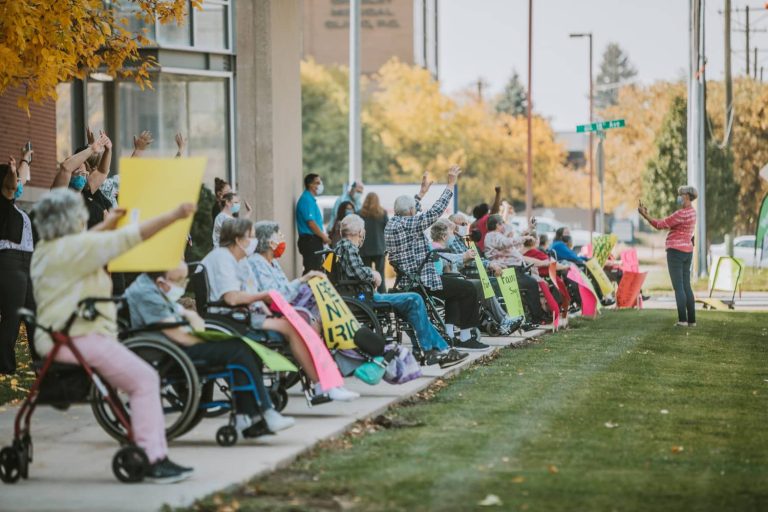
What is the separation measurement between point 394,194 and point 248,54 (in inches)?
266

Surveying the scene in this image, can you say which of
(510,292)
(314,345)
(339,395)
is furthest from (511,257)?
(314,345)

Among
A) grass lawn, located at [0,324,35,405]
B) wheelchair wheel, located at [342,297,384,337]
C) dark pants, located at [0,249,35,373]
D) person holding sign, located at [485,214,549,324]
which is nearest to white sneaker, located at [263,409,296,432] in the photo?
grass lawn, located at [0,324,35,405]

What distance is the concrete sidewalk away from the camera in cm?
705

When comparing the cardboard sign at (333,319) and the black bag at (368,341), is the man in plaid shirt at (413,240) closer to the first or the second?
the cardboard sign at (333,319)

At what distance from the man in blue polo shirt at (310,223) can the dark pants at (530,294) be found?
2565 mm

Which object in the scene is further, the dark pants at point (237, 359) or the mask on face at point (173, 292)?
the mask on face at point (173, 292)

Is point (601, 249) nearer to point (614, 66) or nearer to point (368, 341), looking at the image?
point (368, 341)

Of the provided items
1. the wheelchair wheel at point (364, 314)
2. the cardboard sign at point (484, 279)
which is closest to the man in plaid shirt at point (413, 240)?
the cardboard sign at point (484, 279)

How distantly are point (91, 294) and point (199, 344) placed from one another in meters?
1.14

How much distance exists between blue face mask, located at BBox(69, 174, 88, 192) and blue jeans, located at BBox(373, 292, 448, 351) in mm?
2757

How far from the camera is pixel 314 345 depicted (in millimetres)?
9703

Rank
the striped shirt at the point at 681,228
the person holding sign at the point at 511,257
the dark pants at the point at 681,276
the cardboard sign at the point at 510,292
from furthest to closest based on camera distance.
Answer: the dark pants at the point at 681,276, the striped shirt at the point at 681,228, the person holding sign at the point at 511,257, the cardboard sign at the point at 510,292

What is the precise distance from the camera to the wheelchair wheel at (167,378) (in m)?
8.17

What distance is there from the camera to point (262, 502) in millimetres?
6879
